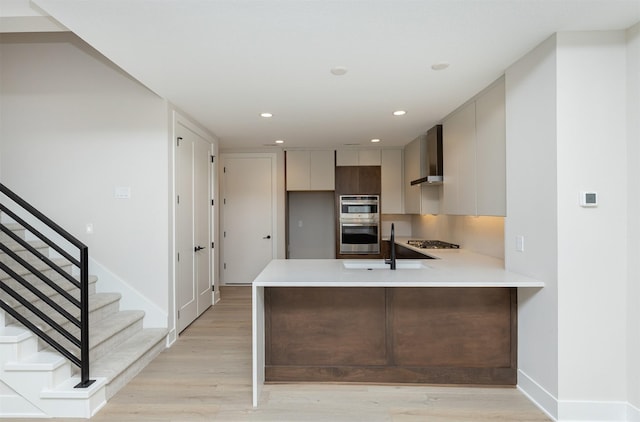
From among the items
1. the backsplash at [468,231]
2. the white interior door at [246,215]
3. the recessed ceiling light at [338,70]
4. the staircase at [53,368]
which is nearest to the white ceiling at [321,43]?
the recessed ceiling light at [338,70]

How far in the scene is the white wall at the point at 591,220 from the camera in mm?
2004

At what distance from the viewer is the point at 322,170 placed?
5.62 meters

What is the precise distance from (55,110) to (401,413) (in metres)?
4.00

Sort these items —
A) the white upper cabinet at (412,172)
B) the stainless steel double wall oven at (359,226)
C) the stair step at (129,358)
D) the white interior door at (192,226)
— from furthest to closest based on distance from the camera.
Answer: the stainless steel double wall oven at (359,226) → the white upper cabinet at (412,172) → the white interior door at (192,226) → the stair step at (129,358)

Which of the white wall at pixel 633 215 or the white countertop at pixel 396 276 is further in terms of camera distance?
the white countertop at pixel 396 276

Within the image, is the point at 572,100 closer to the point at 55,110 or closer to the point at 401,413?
the point at 401,413

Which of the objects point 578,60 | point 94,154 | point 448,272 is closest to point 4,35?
point 94,154

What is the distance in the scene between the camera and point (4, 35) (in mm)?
3270

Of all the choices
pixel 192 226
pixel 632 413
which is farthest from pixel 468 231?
pixel 192 226

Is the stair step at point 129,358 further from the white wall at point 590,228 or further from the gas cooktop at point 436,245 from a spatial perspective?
the gas cooktop at point 436,245

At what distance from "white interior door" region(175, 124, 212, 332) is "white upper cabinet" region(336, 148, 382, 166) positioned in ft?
7.04

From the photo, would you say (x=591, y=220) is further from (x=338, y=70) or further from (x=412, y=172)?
(x=412, y=172)

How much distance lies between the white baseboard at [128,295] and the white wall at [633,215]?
358cm

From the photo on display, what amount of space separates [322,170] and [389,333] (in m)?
3.51
